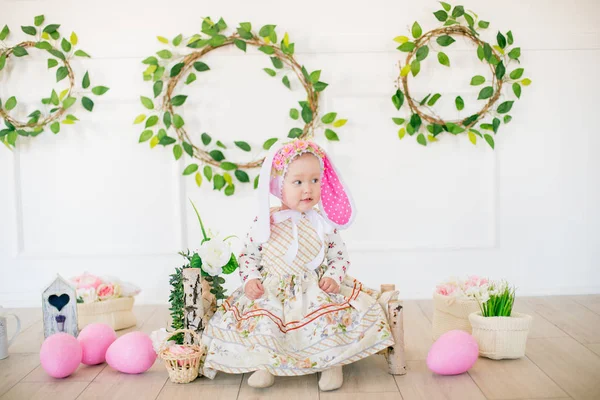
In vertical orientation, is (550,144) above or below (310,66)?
A: below

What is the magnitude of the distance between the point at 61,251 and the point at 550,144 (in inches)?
107

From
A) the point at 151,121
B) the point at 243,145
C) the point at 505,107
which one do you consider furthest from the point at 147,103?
the point at 505,107

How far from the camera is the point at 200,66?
3.63 metres

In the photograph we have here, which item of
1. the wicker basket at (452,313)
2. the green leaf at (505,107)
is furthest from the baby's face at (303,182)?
the green leaf at (505,107)

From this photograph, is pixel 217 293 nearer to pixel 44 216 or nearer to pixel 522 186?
pixel 44 216

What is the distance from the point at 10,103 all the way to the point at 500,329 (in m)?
2.70

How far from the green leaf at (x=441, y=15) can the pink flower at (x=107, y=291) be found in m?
2.09

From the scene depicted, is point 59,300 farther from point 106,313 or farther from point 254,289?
point 254,289

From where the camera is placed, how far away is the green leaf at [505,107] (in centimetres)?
366

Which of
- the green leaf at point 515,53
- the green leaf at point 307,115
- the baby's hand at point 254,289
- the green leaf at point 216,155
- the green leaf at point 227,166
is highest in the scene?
the green leaf at point 515,53

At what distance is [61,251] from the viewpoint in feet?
12.4

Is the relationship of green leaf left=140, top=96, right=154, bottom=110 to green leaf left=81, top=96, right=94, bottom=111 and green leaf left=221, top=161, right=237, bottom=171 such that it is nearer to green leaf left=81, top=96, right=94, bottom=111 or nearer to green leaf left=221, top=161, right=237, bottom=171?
green leaf left=81, top=96, right=94, bottom=111

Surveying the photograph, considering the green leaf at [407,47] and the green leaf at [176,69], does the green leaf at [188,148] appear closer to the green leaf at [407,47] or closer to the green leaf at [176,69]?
the green leaf at [176,69]

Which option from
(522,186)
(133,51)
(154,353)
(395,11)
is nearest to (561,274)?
(522,186)
